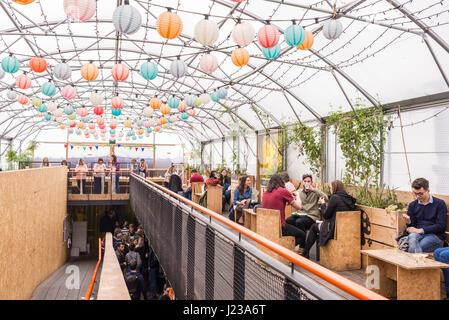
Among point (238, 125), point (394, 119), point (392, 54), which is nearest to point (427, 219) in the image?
point (394, 119)

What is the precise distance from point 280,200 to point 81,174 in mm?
11665

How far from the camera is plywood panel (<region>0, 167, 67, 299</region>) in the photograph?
7282 millimetres

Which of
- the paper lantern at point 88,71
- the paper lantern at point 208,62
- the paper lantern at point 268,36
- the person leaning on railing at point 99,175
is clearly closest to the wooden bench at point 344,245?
the paper lantern at point 268,36

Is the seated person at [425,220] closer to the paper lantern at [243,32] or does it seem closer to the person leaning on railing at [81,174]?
the paper lantern at [243,32]

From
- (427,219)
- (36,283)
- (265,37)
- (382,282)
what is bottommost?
(36,283)

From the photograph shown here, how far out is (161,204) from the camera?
6.05 meters

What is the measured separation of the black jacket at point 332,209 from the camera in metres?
5.49

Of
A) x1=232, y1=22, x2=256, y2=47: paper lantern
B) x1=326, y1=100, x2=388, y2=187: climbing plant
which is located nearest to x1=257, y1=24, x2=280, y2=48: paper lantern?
x1=232, y1=22, x2=256, y2=47: paper lantern

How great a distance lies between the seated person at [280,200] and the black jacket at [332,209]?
408 millimetres

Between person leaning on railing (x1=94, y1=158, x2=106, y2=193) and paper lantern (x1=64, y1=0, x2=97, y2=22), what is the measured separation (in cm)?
1050

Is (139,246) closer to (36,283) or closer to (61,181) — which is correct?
(36,283)

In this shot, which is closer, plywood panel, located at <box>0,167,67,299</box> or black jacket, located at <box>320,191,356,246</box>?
black jacket, located at <box>320,191,356,246</box>

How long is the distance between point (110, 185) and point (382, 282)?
12992mm

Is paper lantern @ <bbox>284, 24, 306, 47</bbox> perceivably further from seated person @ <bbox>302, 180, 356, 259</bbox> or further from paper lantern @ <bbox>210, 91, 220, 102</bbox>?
paper lantern @ <bbox>210, 91, 220, 102</bbox>
